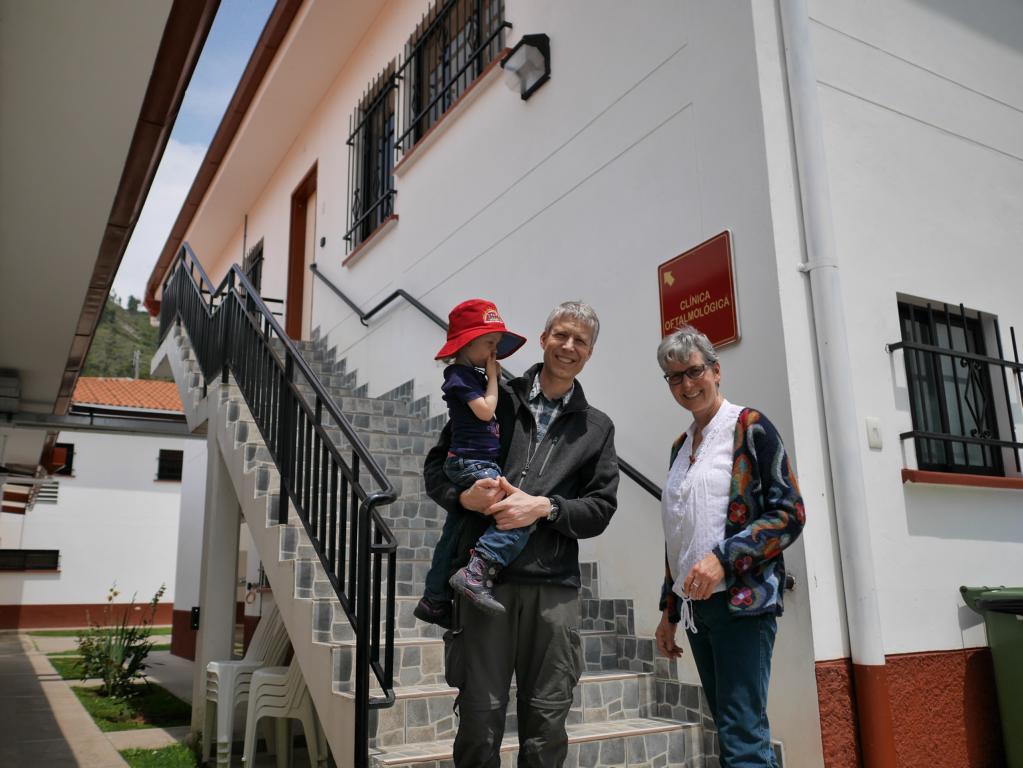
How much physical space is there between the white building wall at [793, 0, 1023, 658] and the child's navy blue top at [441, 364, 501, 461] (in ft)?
5.84

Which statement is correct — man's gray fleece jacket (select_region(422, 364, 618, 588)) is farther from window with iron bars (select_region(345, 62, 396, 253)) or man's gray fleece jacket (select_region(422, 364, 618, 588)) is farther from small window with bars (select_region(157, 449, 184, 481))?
small window with bars (select_region(157, 449, 184, 481))

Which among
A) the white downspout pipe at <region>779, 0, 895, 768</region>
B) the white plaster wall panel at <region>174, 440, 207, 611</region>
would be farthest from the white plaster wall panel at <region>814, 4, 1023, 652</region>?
the white plaster wall panel at <region>174, 440, 207, 611</region>

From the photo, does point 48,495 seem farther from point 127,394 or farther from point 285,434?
point 285,434

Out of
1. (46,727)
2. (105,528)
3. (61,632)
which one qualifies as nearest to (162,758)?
(46,727)

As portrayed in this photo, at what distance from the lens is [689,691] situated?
362 centimetres

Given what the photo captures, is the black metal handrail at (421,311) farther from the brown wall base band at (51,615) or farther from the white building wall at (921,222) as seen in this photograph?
the brown wall base band at (51,615)

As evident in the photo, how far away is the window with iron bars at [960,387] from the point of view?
386cm

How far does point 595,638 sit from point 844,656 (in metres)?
1.20

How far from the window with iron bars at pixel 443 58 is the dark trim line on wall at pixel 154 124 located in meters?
2.78

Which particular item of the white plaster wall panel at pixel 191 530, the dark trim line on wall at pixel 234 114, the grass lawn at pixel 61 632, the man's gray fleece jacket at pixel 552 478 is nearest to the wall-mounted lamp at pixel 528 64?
the man's gray fleece jacket at pixel 552 478

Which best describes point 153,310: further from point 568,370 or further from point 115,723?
point 568,370

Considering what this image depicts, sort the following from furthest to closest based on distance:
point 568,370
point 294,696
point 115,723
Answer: point 115,723
point 294,696
point 568,370

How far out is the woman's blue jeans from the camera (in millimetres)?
2031

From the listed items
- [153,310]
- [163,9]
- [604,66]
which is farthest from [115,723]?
[153,310]
